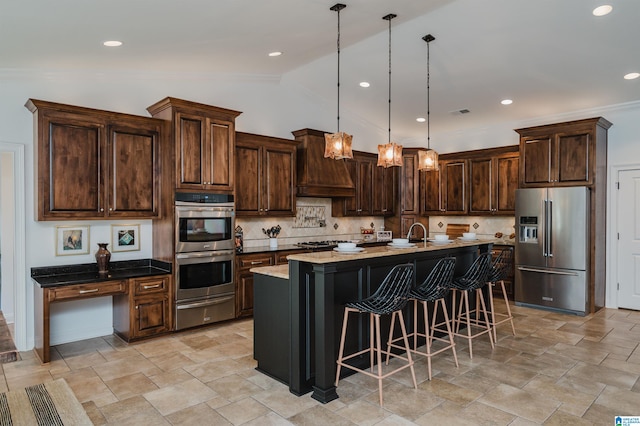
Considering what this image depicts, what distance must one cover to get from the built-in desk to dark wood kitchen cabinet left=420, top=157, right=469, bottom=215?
5.07 meters

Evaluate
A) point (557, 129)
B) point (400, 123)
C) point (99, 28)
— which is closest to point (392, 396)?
point (99, 28)

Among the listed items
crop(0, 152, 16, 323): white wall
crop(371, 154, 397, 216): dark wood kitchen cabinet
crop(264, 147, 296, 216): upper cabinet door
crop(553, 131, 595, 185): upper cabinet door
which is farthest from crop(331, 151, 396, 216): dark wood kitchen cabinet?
crop(0, 152, 16, 323): white wall

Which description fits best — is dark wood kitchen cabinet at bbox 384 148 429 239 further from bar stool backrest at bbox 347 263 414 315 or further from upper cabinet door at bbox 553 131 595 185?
bar stool backrest at bbox 347 263 414 315

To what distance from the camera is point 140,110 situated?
5.12 m

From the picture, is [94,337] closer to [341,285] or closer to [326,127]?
[341,285]

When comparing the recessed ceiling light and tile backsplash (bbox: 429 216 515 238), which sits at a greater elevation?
the recessed ceiling light

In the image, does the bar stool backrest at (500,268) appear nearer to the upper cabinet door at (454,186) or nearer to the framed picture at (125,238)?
the upper cabinet door at (454,186)

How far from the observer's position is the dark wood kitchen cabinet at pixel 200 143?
486 cm

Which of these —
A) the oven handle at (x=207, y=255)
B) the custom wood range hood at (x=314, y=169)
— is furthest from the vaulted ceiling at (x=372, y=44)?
the oven handle at (x=207, y=255)

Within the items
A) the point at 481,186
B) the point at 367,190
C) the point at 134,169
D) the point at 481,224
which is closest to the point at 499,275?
the point at 481,186

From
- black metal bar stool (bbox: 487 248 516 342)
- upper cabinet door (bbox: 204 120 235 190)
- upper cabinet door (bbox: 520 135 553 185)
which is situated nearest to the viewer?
black metal bar stool (bbox: 487 248 516 342)

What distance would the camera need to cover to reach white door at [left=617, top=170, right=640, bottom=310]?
19.9ft

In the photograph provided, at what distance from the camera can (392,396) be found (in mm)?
3301

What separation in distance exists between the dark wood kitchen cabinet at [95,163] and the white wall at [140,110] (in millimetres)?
263
